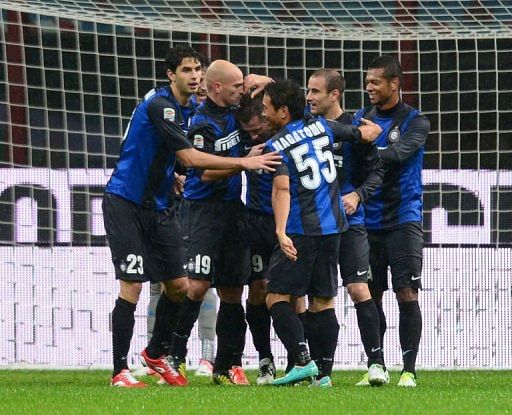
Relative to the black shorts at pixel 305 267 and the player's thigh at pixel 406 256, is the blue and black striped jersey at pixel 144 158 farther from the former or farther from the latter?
the player's thigh at pixel 406 256

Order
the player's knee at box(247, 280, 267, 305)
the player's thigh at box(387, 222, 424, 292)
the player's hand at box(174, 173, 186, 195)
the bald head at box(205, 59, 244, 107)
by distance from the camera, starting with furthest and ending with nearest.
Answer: the player's hand at box(174, 173, 186, 195) → the player's knee at box(247, 280, 267, 305) → the bald head at box(205, 59, 244, 107) → the player's thigh at box(387, 222, 424, 292)

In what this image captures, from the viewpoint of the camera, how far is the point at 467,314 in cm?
1134

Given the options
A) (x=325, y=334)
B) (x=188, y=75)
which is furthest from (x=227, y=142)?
(x=325, y=334)

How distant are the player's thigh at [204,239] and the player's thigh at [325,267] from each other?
2.53 ft

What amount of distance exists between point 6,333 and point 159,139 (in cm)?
353

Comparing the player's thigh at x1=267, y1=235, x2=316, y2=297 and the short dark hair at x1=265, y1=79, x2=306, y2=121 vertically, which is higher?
the short dark hair at x1=265, y1=79, x2=306, y2=121

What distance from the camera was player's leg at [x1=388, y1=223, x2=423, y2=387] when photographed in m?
8.31

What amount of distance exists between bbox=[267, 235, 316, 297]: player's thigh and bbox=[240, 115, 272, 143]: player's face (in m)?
0.98

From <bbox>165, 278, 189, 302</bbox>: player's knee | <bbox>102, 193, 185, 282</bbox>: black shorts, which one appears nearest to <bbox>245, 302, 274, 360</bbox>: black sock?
<bbox>165, 278, 189, 302</bbox>: player's knee

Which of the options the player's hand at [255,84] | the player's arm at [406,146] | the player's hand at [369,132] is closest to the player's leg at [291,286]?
the player's hand at [369,132]

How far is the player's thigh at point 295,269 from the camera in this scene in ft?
25.4

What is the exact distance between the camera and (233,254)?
28.0ft

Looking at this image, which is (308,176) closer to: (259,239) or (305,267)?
(305,267)

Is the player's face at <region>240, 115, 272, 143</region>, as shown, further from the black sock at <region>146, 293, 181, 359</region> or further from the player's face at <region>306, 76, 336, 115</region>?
the black sock at <region>146, 293, 181, 359</region>
